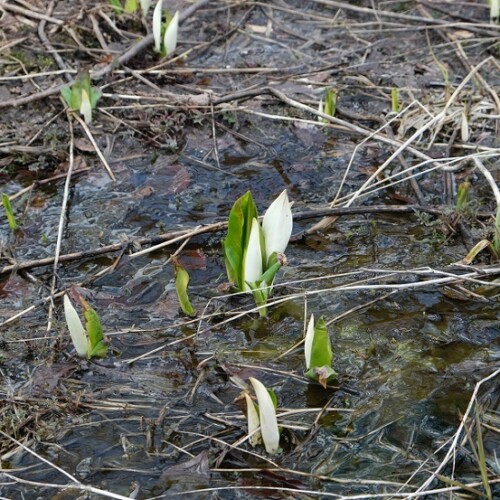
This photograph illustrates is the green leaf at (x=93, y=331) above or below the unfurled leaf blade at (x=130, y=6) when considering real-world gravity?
below

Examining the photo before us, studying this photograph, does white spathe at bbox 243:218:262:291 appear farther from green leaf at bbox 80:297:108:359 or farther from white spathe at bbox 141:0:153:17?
white spathe at bbox 141:0:153:17

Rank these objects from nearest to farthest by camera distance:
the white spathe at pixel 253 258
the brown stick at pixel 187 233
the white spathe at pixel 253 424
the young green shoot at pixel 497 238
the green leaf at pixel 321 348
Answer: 1. the white spathe at pixel 253 424
2. the green leaf at pixel 321 348
3. the white spathe at pixel 253 258
4. the young green shoot at pixel 497 238
5. the brown stick at pixel 187 233

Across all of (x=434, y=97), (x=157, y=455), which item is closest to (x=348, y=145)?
(x=434, y=97)

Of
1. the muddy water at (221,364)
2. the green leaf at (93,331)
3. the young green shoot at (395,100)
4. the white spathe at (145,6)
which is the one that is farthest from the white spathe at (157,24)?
the green leaf at (93,331)

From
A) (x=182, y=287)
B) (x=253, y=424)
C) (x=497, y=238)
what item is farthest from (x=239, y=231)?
(x=497, y=238)

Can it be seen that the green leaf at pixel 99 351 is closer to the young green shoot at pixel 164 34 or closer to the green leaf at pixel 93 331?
the green leaf at pixel 93 331

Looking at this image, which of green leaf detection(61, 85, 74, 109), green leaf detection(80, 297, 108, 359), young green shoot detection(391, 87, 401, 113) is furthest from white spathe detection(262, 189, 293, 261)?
green leaf detection(61, 85, 74, 109)
